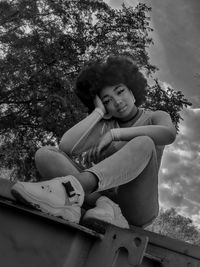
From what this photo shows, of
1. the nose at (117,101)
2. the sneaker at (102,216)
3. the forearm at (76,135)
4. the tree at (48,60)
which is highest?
the tree at (48,60)

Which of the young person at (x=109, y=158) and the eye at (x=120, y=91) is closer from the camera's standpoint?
the young person at (x=109, y=158)

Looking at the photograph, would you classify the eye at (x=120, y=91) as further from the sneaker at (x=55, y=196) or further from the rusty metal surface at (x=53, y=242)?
the rusty metal surface at (x=53, y=242)

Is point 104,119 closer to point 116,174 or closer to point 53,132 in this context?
point 116,174

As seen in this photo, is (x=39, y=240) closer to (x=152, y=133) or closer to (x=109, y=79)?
(x=152, y=133)

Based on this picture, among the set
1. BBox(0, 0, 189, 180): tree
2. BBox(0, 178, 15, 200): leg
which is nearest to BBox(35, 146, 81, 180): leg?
BBox(0, 178, 15, 200): leg

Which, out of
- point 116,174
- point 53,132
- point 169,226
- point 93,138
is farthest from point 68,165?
point 169,226

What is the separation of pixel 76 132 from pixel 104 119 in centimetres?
38

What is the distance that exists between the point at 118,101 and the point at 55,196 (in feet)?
3.86

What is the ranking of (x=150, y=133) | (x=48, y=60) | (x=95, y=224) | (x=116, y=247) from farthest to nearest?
(x=48, y=60)
(x=150, y=133)
(x=95, y=224)
(x=116, y=247)

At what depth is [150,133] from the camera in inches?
82.3

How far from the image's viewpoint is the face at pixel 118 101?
246 cm

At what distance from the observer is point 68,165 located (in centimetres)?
185

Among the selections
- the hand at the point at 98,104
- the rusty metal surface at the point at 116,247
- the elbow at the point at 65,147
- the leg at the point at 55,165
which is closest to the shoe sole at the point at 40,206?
the rusty metal surface at the point at 116,247

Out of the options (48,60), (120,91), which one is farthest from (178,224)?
(120,91)
